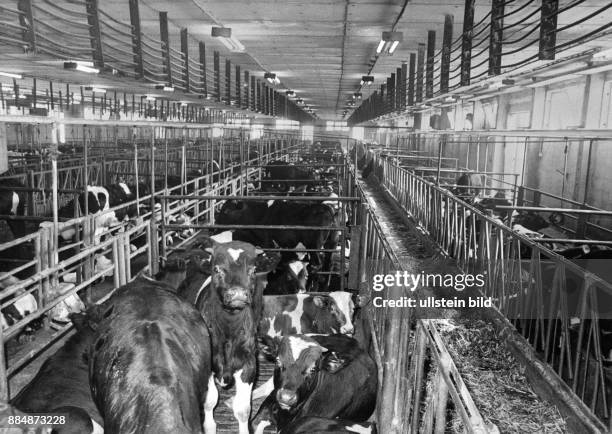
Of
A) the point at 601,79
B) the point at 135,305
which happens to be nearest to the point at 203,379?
the point at 135,305

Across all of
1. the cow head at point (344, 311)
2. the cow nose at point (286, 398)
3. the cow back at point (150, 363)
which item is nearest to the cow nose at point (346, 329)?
the cow head at point (344, 311)

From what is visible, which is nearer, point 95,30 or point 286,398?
point 286,398

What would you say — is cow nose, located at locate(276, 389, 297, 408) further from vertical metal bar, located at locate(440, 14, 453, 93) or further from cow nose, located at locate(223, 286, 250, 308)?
vertical metal bar, located at locate(440, 14, 453, 93)

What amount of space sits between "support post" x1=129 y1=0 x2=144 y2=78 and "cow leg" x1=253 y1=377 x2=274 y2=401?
5.85 m

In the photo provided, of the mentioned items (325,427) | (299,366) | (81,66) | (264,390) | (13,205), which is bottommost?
(264,390)

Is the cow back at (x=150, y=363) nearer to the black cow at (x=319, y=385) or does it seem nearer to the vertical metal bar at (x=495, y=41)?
the black cow at (x=319, y=385)

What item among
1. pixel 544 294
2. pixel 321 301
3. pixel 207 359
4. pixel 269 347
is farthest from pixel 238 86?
pixel 207 359

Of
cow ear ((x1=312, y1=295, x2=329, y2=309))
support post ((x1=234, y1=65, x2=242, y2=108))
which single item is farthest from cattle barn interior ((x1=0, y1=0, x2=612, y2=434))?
support post ((x1=234, y1=65, x2=242, y2=108))

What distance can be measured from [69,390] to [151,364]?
94cm

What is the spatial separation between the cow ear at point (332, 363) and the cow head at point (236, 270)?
0.73m

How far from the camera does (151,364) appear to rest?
2727 millimetres

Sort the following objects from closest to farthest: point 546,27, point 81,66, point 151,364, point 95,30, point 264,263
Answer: point 151,364 < point 264,263 < point 546,27 < point 81,66 < point 95,30

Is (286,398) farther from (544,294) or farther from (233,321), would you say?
(544,294)

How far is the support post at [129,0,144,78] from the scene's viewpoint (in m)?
7.79
